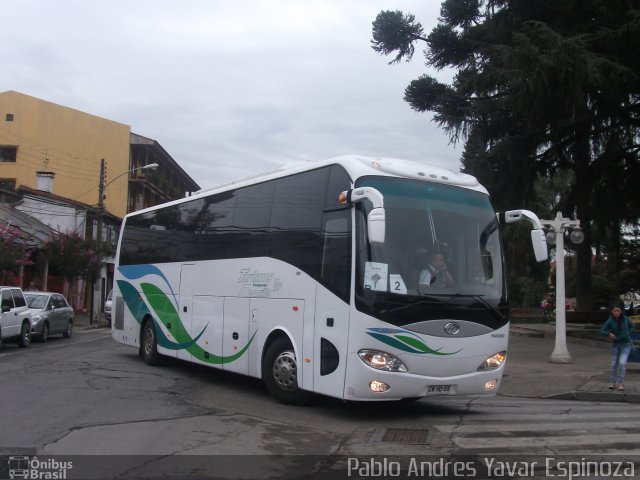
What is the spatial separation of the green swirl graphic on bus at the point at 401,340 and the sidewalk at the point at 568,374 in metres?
4.79

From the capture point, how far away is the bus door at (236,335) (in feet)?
35.5

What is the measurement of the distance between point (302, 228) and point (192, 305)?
3954 mm

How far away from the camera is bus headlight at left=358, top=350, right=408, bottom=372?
8.34 meters

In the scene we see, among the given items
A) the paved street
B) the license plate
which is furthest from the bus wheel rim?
the license plate

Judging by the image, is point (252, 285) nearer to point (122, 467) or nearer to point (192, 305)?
point (192, 305)

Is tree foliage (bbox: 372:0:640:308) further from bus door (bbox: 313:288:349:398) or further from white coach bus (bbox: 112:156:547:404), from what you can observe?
bus door (bbox: 313:288:349:398)

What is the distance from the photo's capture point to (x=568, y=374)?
1459 cm

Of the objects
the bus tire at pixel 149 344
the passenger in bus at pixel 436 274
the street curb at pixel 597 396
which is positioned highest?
the passenger in bus at pixel 436 274

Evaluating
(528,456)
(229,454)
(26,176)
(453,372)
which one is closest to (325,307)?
(453,372)

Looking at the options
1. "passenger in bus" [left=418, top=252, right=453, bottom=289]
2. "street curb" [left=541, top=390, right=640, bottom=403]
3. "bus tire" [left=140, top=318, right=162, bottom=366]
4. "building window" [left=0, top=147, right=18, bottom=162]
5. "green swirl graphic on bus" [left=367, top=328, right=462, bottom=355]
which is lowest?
"street curb" [left=541, top=390, right=640, bottom=403]

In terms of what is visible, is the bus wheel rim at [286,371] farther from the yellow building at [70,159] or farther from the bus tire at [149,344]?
the yellow building at [70,159]

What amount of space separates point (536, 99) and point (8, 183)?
120 ft

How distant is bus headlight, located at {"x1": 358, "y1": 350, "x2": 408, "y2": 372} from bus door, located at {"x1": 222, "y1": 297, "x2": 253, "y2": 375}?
287 centimetres

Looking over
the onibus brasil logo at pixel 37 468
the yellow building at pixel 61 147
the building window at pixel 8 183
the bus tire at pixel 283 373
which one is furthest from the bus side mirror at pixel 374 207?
the yellow building at pixel 61 147
